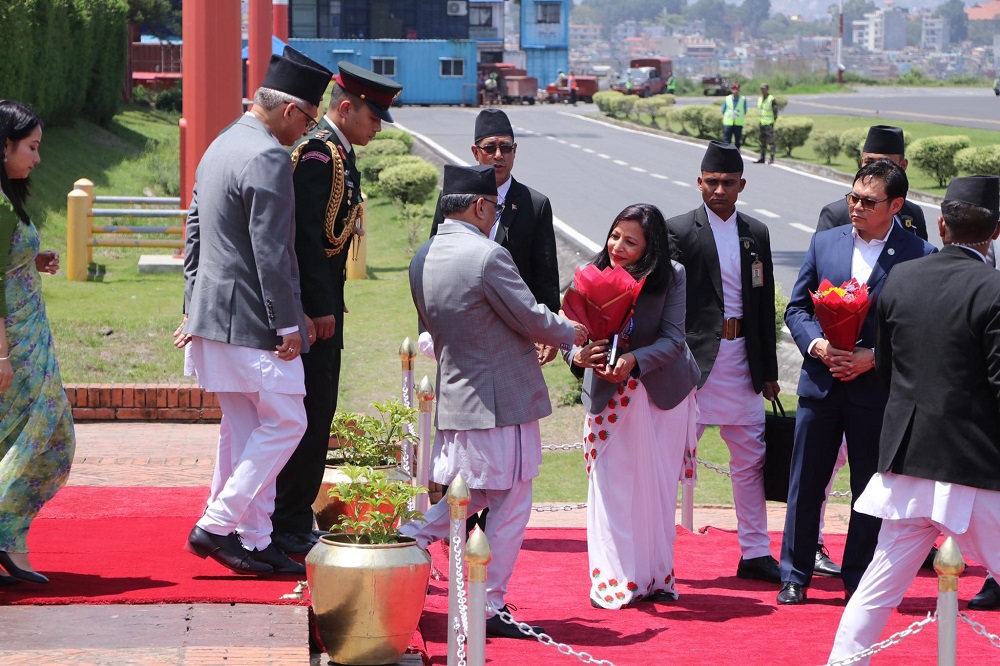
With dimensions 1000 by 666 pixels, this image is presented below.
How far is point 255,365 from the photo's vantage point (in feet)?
18.9

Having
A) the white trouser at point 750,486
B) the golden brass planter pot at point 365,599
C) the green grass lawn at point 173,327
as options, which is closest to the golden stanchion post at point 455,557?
the golden brass planter pot at point 365,599

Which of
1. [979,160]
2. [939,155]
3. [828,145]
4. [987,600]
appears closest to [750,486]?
[987,600]

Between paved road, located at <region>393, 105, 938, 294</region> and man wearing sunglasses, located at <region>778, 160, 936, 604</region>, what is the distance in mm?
9750

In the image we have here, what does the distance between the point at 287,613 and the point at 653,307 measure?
7.21ft

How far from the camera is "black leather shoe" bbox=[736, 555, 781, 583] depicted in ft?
23.2

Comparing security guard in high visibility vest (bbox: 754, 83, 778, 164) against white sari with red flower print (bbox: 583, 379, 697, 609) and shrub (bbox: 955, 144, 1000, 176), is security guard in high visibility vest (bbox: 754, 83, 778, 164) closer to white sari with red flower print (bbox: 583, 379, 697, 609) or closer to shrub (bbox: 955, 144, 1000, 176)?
shrub (bbox: 955, 144, 1000, 176)

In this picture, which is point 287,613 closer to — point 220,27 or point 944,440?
point 944,440

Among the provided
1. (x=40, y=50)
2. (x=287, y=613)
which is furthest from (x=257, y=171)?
(x=40, y=50)

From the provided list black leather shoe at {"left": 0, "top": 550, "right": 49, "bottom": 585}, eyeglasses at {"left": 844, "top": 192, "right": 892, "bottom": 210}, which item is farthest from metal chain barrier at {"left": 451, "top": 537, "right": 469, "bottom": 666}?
eyeglasses at {"left": 844, "top": 192, "right": 892, "bottom": 210}

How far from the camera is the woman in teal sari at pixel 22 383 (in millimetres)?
5570

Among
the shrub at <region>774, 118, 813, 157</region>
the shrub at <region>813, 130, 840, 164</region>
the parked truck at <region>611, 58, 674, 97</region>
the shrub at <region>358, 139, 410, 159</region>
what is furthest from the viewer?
the parked truck at <region>611, 58, 674, 97</region>

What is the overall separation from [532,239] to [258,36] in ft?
63.8

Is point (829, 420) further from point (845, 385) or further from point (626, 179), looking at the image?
point (626, 179)

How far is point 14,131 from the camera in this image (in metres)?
5.55
